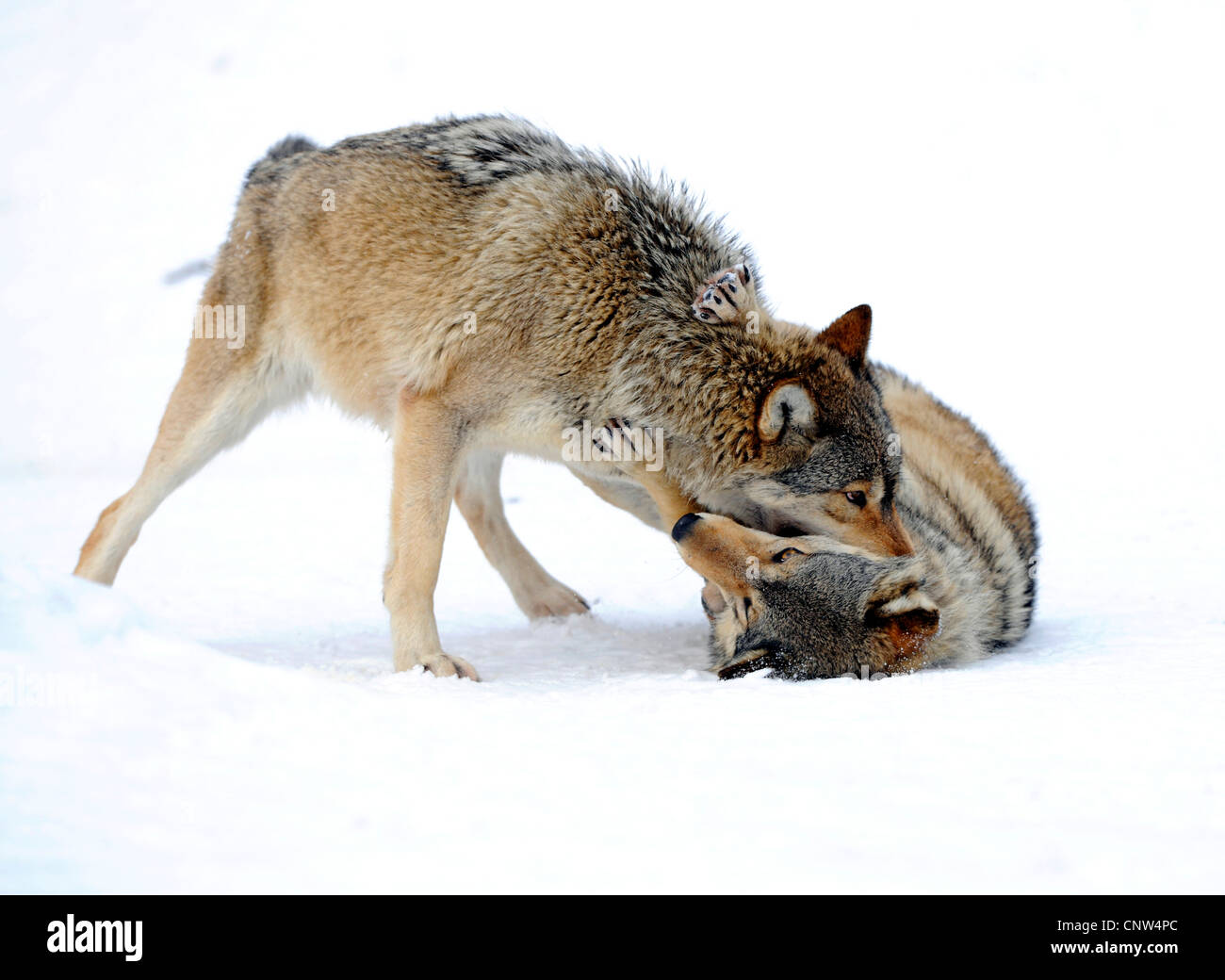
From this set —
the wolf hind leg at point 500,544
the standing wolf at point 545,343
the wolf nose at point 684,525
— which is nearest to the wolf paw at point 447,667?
the standing wolf at point 545,343

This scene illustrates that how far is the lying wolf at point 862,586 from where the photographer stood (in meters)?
4.02

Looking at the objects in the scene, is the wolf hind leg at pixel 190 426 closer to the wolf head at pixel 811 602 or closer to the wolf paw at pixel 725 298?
the wolf paw at pixel 725 298

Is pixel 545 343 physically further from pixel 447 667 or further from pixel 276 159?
pixel 276 159

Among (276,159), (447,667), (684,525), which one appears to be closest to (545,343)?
(684,525)

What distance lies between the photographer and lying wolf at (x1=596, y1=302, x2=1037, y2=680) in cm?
402

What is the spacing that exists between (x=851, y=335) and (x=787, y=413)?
1.59ft

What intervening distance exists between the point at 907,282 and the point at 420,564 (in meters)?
10.3

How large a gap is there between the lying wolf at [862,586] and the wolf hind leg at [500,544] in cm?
141

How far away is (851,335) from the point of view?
4438mm

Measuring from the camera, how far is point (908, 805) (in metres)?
2.38

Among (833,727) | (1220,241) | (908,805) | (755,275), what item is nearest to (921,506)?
(755,275)
